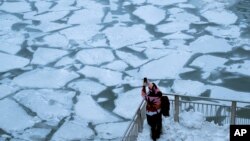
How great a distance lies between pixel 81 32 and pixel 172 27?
2.75m

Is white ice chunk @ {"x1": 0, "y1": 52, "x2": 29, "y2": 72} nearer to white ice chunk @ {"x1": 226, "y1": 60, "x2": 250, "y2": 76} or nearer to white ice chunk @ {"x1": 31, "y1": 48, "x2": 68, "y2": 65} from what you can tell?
white ice chunk @ {"x1": 31, "y1": 48, "x2": 68, "y2": 65}

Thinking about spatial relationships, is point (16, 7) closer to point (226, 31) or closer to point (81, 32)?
point (81, 32)

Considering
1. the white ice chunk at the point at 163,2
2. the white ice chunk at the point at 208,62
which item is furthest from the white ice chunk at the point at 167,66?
the white ice chunk at the point at 163,2

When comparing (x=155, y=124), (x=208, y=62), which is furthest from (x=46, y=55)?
(x=155, y=124)

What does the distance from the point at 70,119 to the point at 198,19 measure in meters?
6.02

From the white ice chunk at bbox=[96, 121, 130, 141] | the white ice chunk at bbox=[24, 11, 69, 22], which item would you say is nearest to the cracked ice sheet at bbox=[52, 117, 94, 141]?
the white ice chunk at bbox=[96, 121, 130, 141]

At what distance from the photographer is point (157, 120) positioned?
657 centimetres

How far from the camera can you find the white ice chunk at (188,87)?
9.23 m

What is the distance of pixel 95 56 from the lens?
11.1 m

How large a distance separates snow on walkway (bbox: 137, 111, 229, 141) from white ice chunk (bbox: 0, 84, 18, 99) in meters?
3.96

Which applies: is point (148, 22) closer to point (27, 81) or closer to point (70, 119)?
point (27, 81)

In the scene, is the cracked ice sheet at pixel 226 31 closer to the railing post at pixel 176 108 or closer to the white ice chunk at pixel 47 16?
the white ice chunk at pixel 47 16

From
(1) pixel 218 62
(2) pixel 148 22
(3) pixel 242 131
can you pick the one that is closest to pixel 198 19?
(2) pixel 148 22

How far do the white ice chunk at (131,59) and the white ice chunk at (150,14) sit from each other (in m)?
2.18
